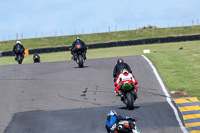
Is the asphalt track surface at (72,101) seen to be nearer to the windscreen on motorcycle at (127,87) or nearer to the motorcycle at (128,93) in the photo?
the motorcycle at (128,93)

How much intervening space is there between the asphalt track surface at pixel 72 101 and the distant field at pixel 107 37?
119ft

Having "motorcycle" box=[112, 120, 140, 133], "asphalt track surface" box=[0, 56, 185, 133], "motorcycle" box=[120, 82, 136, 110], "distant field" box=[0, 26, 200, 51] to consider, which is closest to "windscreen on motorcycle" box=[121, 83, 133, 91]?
"motorcycle" box=[120, 82, 136, 110]

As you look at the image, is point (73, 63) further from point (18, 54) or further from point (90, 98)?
point (90, 98)

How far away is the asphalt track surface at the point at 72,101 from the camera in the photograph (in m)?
11.6

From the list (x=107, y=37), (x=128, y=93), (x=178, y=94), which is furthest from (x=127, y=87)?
(x=107, y=37)

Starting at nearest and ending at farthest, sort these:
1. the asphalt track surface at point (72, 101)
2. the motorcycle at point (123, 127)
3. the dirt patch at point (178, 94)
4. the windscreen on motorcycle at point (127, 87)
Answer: the motorcycle at point (123, 127) < the asphalt track surface at point (72, 101) < the windscreen on motorcycle at point (127, 87) < the dirt patch at point (178, 94)

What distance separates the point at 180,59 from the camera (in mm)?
23016

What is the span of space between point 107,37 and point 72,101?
45383 mm

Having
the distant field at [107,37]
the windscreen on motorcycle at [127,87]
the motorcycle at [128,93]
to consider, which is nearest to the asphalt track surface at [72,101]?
the motorcycle at [128,93]

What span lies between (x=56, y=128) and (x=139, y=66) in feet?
33.0

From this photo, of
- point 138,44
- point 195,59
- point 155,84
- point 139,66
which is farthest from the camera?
point 138,44

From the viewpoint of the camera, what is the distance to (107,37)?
59562 mm

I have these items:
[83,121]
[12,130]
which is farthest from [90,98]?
[12,130]

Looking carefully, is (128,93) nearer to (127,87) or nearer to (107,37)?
(127,87)
